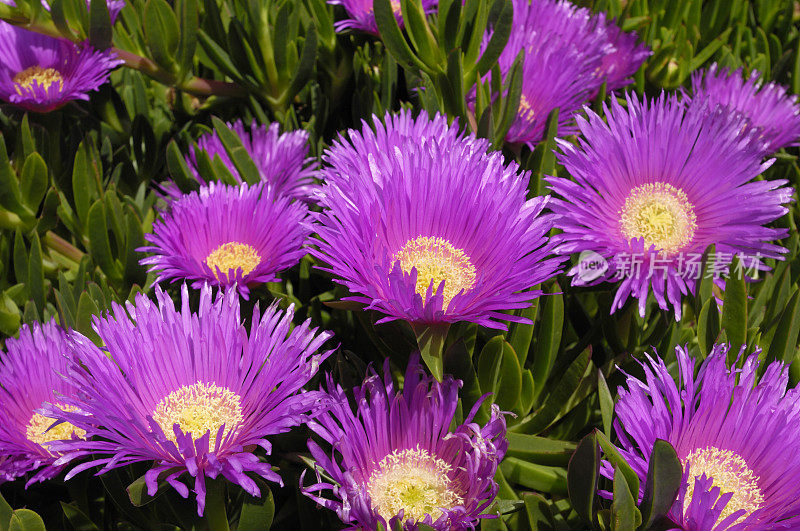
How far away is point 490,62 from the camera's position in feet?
3.05

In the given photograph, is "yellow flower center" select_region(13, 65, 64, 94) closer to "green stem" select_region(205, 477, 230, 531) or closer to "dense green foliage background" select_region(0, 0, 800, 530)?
"dense green foliage background" select_region(0, 0, 800, 530)

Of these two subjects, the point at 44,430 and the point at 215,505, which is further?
the point at 44,430

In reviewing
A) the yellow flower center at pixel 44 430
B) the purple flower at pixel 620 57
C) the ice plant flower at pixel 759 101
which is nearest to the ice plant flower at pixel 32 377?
the yellow flower center at pixel 44 430

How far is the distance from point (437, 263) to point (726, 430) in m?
0.31

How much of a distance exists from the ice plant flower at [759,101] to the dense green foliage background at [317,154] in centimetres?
4

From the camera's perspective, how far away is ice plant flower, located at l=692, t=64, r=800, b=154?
1.21 metres

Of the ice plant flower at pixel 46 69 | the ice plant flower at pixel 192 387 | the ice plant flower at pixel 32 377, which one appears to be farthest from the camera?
the ice plant flower at pixel 46 69

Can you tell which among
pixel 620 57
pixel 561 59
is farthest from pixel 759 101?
pixel 561 59

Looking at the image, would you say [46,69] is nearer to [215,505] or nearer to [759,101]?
[215,505]

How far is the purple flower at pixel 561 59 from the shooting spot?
99 centimetres

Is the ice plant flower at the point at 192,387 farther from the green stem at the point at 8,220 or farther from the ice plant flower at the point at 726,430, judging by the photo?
the green stem at the point at 8,220

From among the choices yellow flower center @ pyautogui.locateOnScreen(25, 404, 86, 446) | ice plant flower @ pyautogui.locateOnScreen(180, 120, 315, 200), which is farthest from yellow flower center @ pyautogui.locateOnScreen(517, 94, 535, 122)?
→ yellow flower center @ pyautogui.locateOnScreen(25, 404, 86, 446)

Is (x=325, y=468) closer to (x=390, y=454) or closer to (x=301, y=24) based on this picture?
(x=390, y=454)

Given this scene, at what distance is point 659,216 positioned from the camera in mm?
856
